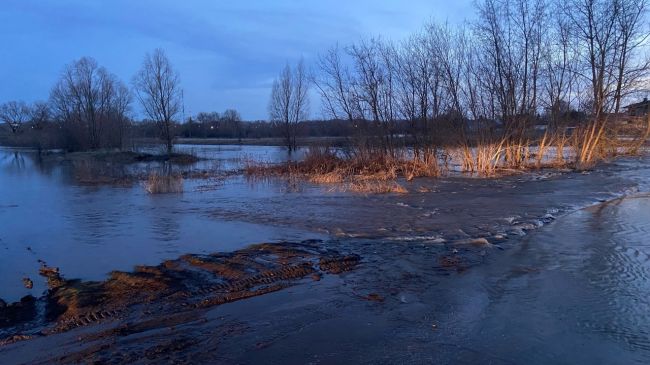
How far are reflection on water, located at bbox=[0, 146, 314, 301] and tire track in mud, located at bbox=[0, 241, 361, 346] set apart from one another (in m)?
0.63

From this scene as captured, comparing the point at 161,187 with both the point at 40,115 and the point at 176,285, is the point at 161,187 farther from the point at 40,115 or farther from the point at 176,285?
the point at 40,115

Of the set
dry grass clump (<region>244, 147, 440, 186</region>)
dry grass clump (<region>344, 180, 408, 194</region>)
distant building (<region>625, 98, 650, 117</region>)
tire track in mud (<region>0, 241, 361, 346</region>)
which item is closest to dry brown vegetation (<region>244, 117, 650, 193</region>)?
dry grass clump (<region>244, 147, 440, 186</region>)

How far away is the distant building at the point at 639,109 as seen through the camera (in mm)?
28425

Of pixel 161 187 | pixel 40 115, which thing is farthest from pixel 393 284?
pixel 40 115

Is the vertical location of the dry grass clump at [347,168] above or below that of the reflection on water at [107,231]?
above

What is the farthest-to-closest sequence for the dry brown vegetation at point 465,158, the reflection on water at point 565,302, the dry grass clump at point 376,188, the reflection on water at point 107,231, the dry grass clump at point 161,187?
the dry brown vegetation at point 465,158 < the dry grass clump at point 161,187 < the dry grass clump at point 376,188 < the reflection on water at point 107,231 < the reflection on water at point 565,302

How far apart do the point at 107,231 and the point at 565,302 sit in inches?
384

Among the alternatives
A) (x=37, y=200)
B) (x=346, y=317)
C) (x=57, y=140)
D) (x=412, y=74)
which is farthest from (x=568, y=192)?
(x=57, y=140)

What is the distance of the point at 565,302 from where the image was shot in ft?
20.1

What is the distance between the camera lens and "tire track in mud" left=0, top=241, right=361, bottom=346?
19.4 feet

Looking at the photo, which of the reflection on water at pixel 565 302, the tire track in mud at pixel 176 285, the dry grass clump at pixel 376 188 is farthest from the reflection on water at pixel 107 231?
the reflection on water at pixel 565 302

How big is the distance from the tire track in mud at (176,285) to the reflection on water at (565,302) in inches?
96.2

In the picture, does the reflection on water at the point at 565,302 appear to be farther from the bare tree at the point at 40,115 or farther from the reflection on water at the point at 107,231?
the bare tree at the point at 40,115

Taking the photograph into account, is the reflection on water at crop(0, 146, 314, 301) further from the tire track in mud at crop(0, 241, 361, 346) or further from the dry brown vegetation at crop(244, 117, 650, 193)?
the dry brown vegetation at crop(244, 117, 650, 193)
